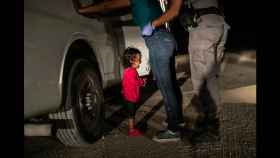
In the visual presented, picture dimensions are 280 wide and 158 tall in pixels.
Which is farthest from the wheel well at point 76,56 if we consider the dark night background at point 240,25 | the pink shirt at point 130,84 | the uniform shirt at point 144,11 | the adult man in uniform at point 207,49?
the dark night background at point 240,25

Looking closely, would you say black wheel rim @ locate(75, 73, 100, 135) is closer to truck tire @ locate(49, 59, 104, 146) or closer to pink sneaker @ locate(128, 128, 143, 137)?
truck tire @ locate(49, 59, 104, 146)

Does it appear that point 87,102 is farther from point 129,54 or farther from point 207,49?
point 207,49

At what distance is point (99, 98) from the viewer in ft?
16.7

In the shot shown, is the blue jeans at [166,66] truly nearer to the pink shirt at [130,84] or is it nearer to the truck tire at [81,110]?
the pink shirt at [130,84]

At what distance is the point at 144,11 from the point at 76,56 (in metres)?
0.84

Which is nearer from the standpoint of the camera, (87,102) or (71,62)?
(71,62)

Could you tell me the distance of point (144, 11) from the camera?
4703 mm

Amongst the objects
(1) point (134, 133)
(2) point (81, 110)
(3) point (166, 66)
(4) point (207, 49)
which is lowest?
(1) point (134, 133)

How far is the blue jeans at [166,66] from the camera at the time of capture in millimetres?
4715

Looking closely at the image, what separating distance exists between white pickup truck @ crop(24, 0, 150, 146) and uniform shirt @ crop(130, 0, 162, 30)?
55 cm

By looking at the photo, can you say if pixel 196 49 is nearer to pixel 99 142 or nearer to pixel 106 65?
pixel 106 65

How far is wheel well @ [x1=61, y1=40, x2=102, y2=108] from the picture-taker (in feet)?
14.3

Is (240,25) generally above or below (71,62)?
below

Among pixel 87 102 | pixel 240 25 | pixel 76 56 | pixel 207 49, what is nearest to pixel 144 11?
pixel 76 56
